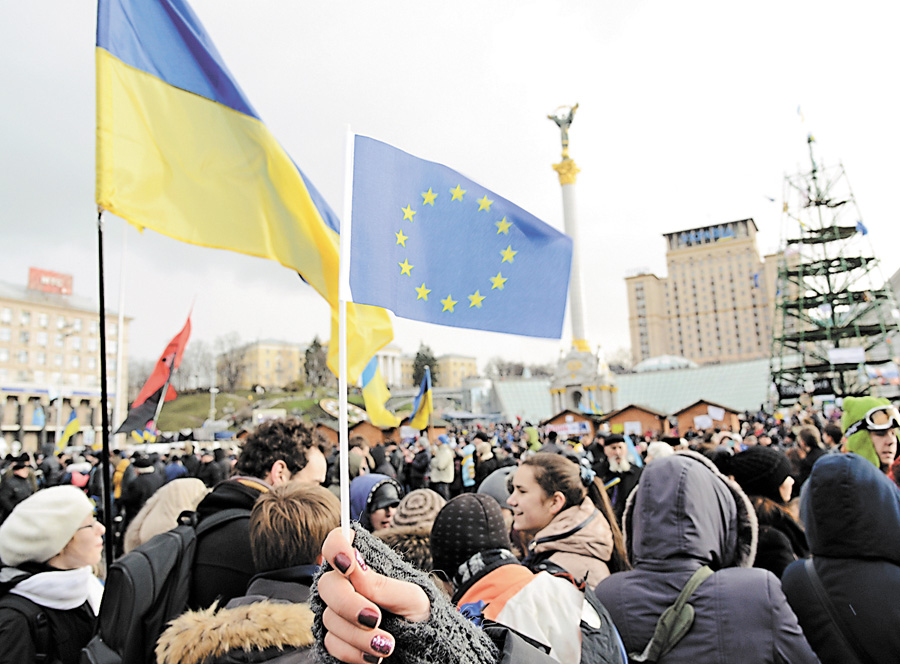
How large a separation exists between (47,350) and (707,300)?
369 ft

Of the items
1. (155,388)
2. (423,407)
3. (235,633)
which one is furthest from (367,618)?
(423,407)

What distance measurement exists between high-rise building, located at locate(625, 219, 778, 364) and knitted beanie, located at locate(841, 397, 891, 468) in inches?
4851

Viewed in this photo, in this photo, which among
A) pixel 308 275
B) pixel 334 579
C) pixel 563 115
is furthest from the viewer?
pixel 563 115

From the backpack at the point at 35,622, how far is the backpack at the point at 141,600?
33 centimetres

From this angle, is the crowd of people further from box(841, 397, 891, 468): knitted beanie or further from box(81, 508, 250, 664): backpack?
box(841, 397, 891, 468): knitted beanie

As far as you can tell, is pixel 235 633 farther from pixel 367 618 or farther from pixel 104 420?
pixel 104 420

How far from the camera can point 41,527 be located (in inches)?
108

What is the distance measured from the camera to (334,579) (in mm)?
1092

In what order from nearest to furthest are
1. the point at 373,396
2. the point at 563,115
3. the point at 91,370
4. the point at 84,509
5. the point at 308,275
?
the point at 84,509 < the point at 308,275 < the point at 373,396 < the point at 563,115 < the point at 91,370

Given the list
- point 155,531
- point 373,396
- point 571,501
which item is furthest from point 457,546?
point 373,396

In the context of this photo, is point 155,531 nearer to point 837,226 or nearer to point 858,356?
Answer: point 858,356

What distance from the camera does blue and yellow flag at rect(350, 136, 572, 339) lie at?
2.31 meters

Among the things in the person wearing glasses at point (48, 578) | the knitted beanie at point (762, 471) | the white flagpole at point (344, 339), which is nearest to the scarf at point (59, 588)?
the person wearing glasses at point (48, 578)

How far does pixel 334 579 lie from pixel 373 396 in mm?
4814
